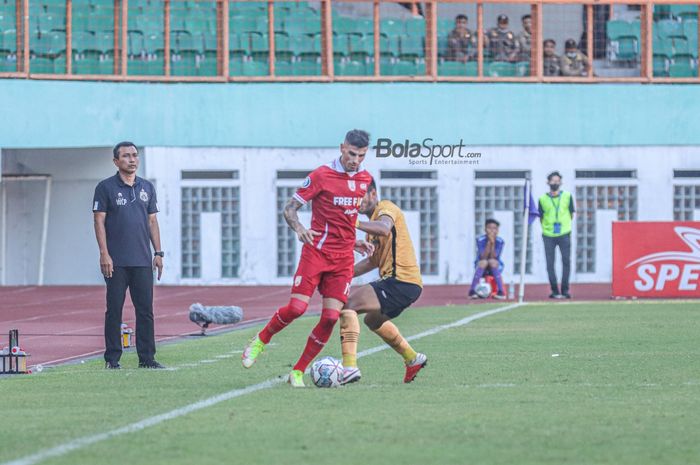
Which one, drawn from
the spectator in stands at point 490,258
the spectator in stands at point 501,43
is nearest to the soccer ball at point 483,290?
the spectator in stands at point 490,258

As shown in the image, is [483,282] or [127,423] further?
[483,282]

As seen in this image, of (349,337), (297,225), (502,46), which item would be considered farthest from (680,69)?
(297,225)

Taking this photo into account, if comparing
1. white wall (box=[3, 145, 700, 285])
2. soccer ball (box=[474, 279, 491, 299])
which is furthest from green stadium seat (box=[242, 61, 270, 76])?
soccer ball (box=[474, 279, 491, 299])

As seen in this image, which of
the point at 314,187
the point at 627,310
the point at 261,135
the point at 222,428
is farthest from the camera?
the point at 261,135

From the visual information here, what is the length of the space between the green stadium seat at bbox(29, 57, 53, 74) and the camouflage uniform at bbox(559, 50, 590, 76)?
461 inches

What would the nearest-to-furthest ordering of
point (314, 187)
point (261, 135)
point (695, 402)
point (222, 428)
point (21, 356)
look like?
1. point (222, 428)
2. point (695, 402)
3. point (314, 187)
4. point (21, 356)
5. point (261, 135)

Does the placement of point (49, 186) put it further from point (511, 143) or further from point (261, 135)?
point (511, 143)

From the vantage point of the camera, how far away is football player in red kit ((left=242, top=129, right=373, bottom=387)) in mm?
11812

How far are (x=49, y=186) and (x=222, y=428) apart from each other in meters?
26.3

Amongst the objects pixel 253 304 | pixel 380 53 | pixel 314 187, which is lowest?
pixel 253 304

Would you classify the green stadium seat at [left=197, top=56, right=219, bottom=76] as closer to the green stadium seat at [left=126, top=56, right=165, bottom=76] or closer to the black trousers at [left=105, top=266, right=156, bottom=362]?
the green stadium seat at [left=126, top=56, right=165, bottom=76]

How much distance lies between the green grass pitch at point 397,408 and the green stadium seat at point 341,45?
62.4 feet

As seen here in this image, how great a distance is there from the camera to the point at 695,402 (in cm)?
1057

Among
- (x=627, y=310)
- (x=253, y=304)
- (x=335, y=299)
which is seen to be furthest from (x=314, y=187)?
(x=253, y=304)
